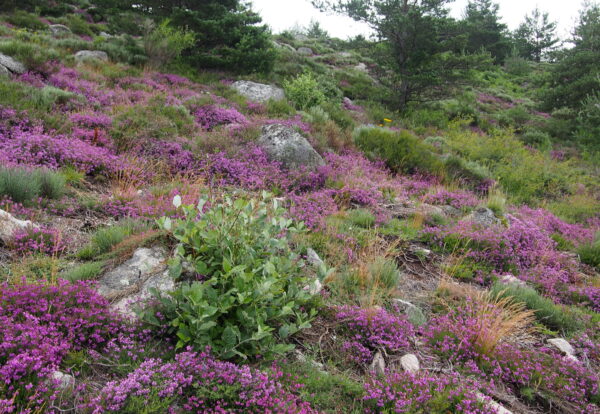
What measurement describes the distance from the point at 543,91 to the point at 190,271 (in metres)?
21.8

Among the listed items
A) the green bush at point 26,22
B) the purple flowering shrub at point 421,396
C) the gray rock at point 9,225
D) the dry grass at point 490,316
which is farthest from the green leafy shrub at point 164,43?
the purple flowering shrub at point 421,396

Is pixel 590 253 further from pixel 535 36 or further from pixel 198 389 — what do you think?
pixel 535 36

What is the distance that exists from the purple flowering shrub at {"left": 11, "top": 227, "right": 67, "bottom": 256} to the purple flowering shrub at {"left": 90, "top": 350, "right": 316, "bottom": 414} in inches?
82.3

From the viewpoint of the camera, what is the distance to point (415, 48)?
55.3 ft

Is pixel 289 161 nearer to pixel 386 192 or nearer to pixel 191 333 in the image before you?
pixel 386 192

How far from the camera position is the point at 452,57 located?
636 inches

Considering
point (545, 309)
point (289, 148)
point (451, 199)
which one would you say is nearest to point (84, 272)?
point (545, 309)

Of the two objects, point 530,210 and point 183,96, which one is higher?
point 183,96

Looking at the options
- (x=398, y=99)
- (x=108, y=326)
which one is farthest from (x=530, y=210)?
(x=398, y=99)

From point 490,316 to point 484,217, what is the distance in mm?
3653

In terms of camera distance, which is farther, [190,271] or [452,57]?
[452,57]

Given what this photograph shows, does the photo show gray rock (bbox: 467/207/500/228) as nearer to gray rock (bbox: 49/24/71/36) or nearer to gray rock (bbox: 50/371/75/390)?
gray rock (bbox: 50/371/75/390)

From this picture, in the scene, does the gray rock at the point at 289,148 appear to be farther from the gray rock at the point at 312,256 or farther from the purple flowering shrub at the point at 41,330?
the purple flowering shrub at the point at 41,330

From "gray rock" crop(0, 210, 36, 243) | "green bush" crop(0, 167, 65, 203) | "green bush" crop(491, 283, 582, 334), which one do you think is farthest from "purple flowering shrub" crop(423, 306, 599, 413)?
"green bush" crop(0, 167, 65, 203)
